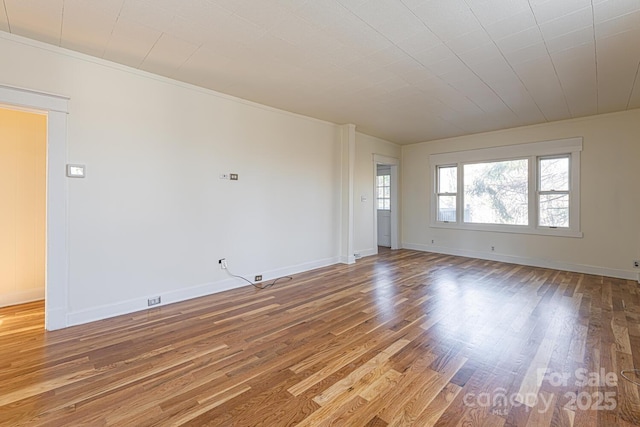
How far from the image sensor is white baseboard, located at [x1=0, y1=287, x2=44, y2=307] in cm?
337

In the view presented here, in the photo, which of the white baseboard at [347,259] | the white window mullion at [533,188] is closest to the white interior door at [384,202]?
the white baseboard at [347,259]

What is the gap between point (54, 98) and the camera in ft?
8.82

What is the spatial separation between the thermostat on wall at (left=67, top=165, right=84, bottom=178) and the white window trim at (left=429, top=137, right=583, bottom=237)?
21.0 feet

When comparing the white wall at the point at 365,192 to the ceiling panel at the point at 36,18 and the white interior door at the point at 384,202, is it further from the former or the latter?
the ceiling panel at the point at 36,18

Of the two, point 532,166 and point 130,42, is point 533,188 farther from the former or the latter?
point 130,42

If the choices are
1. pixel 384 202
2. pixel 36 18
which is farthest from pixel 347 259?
pixel 36 18

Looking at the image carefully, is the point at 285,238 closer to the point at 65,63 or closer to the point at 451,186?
the point at 65,63

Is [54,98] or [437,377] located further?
[54,98]

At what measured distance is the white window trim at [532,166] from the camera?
5.04 metres

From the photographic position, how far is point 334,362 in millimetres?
2164

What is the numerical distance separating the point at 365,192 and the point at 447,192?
78.8 inches

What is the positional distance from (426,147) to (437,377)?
5.88 meters

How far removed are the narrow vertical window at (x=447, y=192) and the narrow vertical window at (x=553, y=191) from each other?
5.05ft

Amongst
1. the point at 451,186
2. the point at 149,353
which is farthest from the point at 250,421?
the point at 451,186
